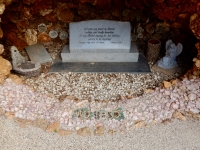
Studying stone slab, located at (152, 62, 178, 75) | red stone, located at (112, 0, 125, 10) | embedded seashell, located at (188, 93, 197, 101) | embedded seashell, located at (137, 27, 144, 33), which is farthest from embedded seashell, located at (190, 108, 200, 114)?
red stone, located at (112, 0, 125, 10)

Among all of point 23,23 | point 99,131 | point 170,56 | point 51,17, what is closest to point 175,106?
point 99,131

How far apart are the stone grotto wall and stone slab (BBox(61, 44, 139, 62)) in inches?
26.5

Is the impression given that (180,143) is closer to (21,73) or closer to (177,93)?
(177,93)

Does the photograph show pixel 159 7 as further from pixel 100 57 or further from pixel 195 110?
pixel 195 110

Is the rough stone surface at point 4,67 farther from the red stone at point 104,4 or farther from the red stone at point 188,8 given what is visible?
the red stone at point 188,8

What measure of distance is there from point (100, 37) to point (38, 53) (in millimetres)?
1219

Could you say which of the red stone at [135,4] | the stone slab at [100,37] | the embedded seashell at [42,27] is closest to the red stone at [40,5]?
the embedded seashell at [42,27]

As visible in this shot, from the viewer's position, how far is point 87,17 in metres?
4.68

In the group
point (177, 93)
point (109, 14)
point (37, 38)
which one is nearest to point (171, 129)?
point (177, 93)

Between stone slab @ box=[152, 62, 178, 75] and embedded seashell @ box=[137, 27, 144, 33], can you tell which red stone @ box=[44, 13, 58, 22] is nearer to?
embedded seashell @ box=[137, 27, 144, 33]

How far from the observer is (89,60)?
4.29 meters

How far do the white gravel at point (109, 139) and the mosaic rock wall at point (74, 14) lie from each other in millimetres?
2190

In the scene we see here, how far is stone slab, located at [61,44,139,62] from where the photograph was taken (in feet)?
13.8

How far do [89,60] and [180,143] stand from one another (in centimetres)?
224
